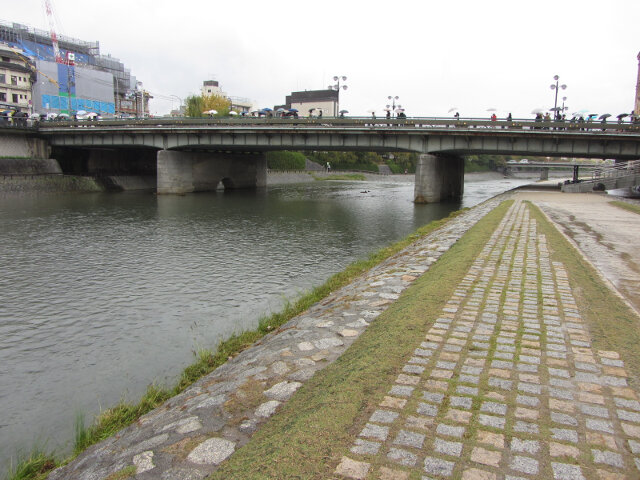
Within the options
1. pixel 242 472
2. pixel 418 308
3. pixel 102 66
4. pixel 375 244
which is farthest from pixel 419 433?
pixel 102 66

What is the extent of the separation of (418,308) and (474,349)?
6.53 feet

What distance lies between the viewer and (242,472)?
13.6 ft

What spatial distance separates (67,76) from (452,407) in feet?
419

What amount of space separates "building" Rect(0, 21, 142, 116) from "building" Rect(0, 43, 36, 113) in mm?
1543

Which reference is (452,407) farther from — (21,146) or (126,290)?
(21,146)

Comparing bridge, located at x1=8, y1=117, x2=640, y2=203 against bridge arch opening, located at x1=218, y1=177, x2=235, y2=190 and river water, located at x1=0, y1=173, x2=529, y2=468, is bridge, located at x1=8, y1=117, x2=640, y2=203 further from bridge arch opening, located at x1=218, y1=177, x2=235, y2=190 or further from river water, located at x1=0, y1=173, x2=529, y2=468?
river water, located at x1=0, y1=173, x2=529, y2=468

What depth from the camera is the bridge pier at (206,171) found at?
53.0 m

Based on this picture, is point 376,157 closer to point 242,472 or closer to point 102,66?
point 102,66

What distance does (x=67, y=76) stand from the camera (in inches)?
4333

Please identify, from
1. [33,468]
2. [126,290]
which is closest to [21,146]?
[126,290]

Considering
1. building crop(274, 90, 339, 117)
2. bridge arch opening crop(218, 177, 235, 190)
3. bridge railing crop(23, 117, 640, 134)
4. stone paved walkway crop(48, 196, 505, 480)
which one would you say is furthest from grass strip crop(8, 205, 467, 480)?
building crop(274, 90, 339, 117)

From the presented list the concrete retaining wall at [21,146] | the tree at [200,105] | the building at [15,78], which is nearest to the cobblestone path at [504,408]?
the concrete retaining wall at [21,146]

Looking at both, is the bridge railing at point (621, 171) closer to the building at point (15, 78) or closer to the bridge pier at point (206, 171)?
the bridge pier at point (206, 171)

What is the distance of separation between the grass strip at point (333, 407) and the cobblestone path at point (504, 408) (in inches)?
6.1
